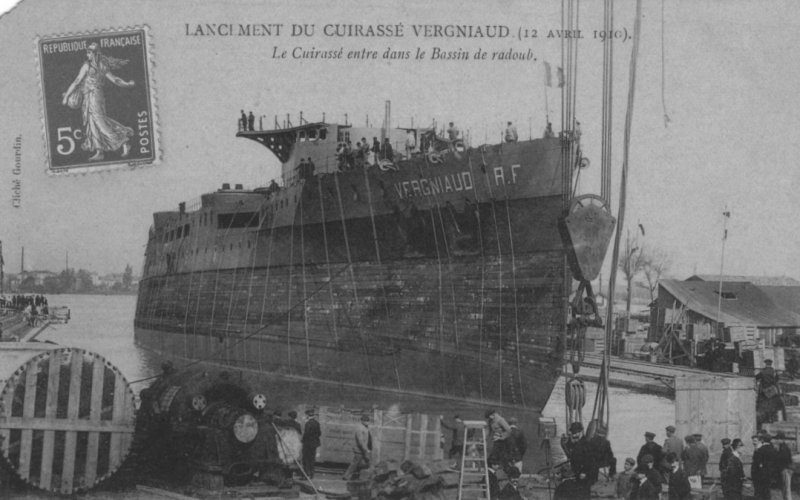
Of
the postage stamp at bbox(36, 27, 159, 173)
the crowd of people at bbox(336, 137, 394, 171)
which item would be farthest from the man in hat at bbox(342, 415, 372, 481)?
the crowd of people at bbox(336, 137, 394, 171)

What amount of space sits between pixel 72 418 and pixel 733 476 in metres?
7.02

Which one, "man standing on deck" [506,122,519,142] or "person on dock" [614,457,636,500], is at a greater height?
"man standing on deck" [506,122,519,142]

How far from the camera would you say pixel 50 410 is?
8.17m

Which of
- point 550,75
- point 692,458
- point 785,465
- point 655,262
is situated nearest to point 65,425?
point 692,458

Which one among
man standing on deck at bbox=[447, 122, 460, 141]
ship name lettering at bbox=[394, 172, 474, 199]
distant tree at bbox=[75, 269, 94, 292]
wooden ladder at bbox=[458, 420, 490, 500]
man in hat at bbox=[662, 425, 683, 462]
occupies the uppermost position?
man standing on deck at bbox=[447, 122, 460, 141]

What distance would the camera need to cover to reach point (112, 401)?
827cm

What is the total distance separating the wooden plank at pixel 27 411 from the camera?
813 cm

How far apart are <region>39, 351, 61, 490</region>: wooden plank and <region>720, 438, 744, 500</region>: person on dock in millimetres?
7132

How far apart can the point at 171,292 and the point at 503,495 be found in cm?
1069

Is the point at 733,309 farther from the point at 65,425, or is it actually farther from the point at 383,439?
the point at 65,425

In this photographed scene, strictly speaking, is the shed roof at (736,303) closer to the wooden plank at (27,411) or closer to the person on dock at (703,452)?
the person on dock at (703,452)

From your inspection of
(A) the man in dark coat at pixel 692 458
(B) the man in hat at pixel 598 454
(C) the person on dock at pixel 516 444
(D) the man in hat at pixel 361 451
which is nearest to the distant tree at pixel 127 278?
(D) the man in hat at pixel 361 451

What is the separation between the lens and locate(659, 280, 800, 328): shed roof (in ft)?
41.1

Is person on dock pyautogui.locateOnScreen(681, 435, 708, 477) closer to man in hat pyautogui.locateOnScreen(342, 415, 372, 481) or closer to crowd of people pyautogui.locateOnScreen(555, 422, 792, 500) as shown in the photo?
crowd of people pyautogui.locateOnScreen(555, 422, 792, 500)
